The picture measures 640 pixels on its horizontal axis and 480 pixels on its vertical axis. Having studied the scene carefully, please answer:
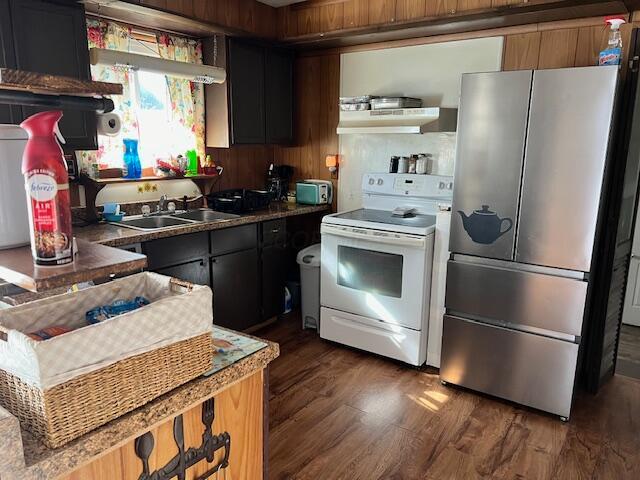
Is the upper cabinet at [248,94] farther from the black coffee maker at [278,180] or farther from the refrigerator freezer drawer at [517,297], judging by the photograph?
the refrigerator freezer drawer at [517,297]

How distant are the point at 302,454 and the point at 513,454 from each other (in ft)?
3.46

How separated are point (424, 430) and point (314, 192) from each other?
2.16 meters

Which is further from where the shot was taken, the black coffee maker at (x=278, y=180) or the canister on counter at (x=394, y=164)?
the black coffee maker at (x=278, y=180)

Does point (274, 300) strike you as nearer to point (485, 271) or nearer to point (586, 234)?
point (485, 271)

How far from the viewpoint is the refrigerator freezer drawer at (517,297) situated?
99.0 inches

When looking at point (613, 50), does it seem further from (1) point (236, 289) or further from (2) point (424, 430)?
(1) point (236, 289)

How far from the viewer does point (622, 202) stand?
9.03ft

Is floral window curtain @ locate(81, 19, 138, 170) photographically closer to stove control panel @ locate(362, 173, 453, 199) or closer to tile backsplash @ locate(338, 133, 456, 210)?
tile backsplash @ locate(338, 133, 456, 210)

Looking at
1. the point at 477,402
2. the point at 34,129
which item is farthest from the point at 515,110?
the point at 34,129

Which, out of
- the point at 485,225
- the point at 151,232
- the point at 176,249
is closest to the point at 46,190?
the point at 151,232

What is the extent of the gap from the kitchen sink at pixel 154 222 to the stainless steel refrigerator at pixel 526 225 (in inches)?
72.3

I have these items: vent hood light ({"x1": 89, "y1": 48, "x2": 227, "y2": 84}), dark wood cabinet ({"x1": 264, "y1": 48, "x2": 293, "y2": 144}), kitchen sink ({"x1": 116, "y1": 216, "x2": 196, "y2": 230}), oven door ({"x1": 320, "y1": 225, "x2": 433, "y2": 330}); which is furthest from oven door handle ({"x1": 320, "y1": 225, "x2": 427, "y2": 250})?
vent hood light ({"x1": 89, "y1": 48, "x2": 227, "y2": 84})

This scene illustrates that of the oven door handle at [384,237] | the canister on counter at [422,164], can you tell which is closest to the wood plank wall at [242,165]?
the oven door handle at [384,237]

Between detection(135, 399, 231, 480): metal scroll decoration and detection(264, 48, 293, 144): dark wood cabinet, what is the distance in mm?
3038
